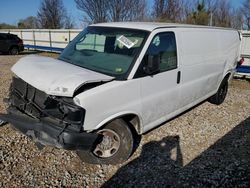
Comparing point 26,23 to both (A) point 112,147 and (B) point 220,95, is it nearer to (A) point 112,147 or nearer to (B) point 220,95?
(B) point 220,95

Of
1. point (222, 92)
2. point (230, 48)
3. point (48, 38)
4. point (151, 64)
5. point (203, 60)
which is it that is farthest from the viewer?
point (48, 38)

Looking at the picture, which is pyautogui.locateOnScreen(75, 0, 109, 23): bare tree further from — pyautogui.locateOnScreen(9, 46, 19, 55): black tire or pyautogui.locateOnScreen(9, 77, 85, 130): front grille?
pyautogui.locateOnScreen(9, 77, 85, 130): front grille

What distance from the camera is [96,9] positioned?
27234 mm

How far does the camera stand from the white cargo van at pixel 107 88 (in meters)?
2.96

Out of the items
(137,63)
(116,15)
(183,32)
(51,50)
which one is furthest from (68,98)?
(116,15)

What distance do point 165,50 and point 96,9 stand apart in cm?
2511

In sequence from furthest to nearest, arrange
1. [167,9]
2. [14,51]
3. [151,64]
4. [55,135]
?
[167,9], [14,51], [151,64], [55,135]

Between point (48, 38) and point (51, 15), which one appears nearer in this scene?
point (48, 38)

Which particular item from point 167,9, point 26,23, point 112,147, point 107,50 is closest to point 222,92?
point 107,50

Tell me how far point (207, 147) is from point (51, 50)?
57.4ft

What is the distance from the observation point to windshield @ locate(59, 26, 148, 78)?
3.51 m

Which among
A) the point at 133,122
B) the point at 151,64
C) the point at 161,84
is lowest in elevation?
the point at 133,122

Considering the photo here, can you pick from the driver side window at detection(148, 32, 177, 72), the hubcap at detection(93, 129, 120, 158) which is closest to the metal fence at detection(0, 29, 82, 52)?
the driver side window at detection(148, 32, 177, 72)

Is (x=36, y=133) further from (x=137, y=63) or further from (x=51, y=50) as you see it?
(x=51, y=50)
